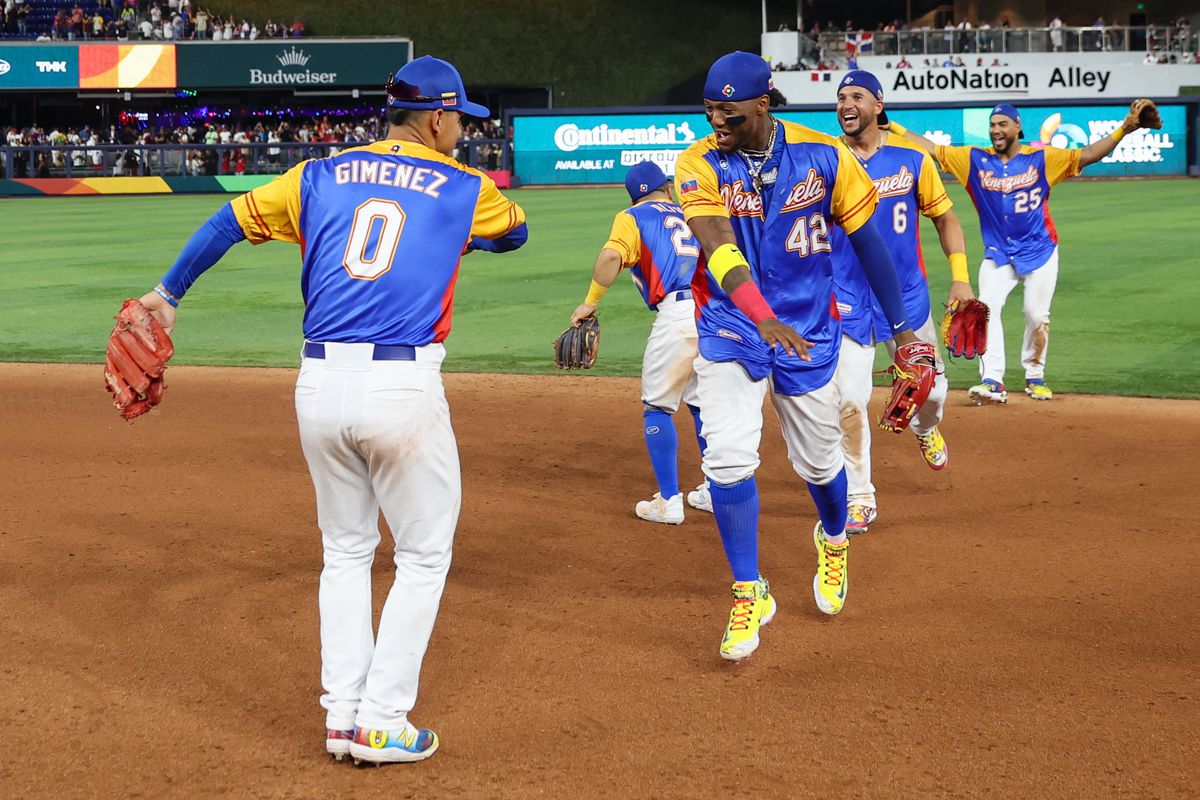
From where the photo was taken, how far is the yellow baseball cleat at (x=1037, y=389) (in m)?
10.1

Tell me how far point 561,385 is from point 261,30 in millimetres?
43498

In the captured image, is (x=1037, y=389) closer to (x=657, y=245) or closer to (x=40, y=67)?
(x=657, y=245)

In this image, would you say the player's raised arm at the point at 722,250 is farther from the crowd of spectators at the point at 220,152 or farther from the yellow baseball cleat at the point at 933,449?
the crowd of spectators at the point at 220,152

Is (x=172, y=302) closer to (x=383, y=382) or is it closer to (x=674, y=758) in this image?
(x=383, y=382)

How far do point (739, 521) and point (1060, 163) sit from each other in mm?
6159

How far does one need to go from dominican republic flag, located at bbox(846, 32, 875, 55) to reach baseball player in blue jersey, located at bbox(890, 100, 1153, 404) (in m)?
34.9

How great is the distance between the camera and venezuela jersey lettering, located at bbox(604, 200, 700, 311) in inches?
264

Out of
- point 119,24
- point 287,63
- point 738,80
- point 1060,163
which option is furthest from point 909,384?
point 119,24

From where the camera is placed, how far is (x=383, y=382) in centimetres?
388

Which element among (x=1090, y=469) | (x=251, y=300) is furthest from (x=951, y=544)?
(x=251, y=300)

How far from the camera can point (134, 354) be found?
13.7 feet

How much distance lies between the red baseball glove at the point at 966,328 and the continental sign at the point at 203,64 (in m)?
41.8

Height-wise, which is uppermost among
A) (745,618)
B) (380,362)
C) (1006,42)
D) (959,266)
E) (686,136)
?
(1006,42)

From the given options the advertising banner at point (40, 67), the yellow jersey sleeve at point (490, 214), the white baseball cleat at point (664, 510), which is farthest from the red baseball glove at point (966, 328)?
the advertising banner at point (40, 67)
